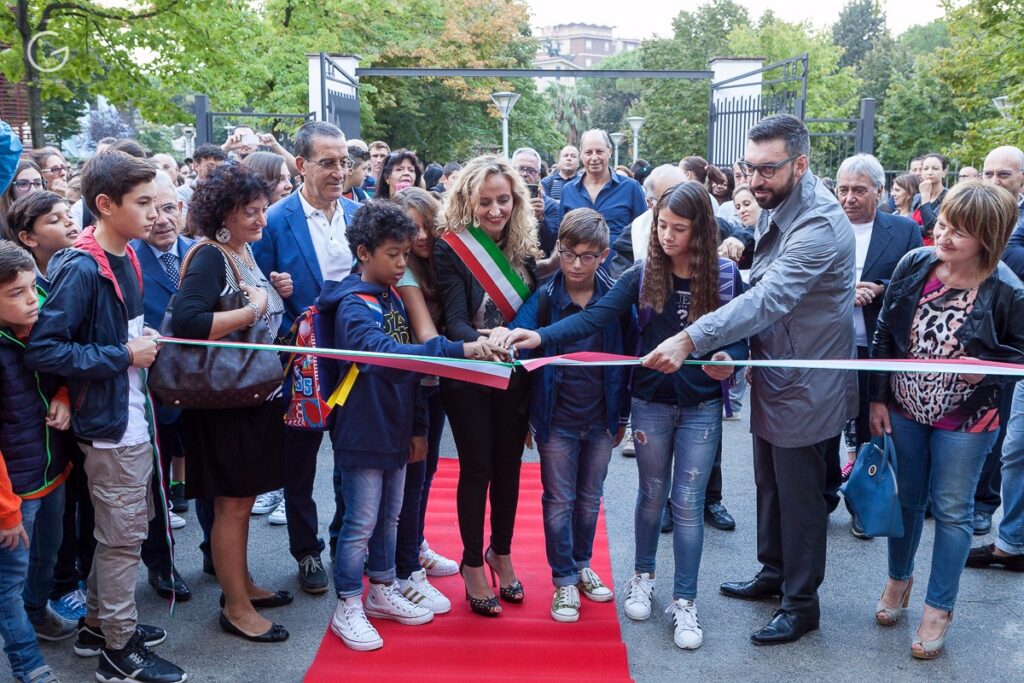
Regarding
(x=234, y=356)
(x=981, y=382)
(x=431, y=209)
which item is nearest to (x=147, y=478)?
(x=234, y=356)

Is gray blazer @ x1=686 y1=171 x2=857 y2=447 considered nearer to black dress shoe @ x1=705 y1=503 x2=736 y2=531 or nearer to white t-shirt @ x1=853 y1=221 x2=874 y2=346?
white t-shirt @ x1=853 y1=221 x2=874 y2=346

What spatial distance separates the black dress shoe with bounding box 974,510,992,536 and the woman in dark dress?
4.16m

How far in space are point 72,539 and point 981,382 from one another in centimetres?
417

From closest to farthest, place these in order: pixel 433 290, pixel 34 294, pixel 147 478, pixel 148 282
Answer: pixel 34 294
pixel 147 478
pixel 433 290
pixel 148 282

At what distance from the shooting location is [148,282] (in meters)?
4.70

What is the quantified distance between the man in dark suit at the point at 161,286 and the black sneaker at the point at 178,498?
0.95m

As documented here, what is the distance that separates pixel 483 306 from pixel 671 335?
874mm

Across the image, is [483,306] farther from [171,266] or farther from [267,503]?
[267,503]

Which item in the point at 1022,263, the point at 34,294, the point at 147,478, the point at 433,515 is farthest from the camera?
the point at 433,515

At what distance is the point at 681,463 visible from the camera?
165 inches

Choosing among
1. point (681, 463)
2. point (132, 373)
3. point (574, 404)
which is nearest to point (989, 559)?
point (681, 463)

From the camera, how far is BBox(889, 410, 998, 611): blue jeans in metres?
3.99

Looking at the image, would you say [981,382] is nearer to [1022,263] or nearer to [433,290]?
[1022,263]

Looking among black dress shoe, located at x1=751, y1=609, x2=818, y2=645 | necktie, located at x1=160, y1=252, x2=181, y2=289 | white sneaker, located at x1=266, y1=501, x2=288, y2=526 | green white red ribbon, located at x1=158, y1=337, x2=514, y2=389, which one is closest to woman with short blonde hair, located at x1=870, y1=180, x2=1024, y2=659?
black dress shoe, located at x1=751, y1=609, x2=818, y2=645
